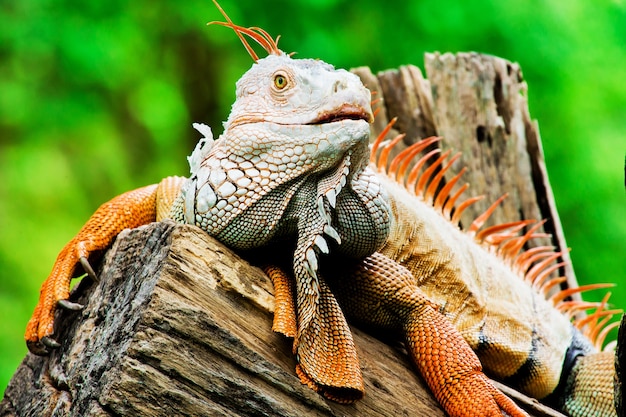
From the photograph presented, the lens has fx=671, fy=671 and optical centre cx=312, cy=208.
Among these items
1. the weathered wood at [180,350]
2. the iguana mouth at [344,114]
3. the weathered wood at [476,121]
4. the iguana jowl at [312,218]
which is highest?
the weathered wood at [476,121]

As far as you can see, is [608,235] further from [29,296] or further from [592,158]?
[29,296]

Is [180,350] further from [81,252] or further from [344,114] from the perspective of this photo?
[344,114]

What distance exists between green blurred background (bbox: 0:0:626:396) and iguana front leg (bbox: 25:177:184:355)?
9.94 ft

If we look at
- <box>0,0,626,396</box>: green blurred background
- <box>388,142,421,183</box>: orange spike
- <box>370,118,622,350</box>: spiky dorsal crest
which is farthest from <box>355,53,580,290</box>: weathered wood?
<box>0,0,626,396</box>: green blurred background

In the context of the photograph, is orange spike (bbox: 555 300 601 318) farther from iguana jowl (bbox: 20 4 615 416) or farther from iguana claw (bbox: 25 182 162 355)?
iguana claw (bbox: 25 182 162 355)

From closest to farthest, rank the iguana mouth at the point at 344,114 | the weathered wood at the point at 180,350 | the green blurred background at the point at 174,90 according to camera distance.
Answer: the weathered wood at the point at 180,350 < the iguana mouth at the point at 344,114 < the green blurred background at the point at 174,90

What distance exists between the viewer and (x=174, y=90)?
5.95 meters

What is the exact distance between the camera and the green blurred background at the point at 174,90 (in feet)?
17.6

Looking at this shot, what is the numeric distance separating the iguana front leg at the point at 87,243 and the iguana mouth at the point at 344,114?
837mm

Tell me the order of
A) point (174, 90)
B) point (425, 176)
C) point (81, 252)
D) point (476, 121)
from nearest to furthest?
point (81, 252) → point (425, 176) → point (476, 121) → point (174, 90)

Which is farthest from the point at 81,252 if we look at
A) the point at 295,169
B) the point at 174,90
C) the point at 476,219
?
the point at 174,90

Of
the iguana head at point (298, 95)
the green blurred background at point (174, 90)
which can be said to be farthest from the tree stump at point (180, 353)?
the green blurred background at point (174, 90)

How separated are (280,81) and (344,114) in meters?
0.26

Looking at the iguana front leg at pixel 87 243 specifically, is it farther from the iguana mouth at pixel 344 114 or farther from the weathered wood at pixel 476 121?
the weathered wood at pixel 476 121
